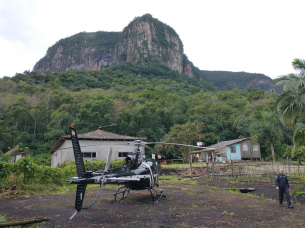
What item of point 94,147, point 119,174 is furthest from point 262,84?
point 119,174

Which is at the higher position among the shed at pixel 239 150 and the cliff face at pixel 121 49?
the cliff face at pixel 121 49

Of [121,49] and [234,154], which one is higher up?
[121,49]

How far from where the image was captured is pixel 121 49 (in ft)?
448

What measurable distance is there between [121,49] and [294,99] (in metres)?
133

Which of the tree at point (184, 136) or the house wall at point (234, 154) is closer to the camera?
the tree at point (184, 136)

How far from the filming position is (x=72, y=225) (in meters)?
5.77

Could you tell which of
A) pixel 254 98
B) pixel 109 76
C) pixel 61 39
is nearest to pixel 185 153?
pixel 254 98

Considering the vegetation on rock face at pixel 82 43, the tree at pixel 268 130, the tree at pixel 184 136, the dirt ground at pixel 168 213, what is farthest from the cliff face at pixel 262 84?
the dirt ground at pixel 168 213

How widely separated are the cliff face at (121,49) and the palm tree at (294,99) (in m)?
109

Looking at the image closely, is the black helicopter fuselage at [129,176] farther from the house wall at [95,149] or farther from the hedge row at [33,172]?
the house wall at [95,149]

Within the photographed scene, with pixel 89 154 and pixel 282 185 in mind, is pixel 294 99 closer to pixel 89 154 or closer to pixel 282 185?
pixel 282 185

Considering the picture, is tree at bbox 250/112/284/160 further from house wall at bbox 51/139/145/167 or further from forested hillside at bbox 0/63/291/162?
house wall at bbox 51/139/145/167

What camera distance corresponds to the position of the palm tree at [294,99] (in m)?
11.3

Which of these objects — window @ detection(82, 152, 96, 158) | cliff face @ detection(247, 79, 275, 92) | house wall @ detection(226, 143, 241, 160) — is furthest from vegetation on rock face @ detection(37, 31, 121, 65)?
window @ detection(82, 152, 96, 158)
